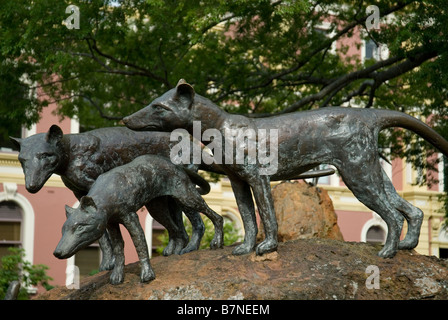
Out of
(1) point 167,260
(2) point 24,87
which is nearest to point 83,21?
(2) point 24,87

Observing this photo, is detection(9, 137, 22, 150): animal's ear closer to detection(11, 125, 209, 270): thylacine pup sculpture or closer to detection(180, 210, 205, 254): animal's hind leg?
detection(11, 125, 209, 270): thylacine pup sculpture

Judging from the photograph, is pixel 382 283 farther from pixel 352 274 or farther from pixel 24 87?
pixel 24 87

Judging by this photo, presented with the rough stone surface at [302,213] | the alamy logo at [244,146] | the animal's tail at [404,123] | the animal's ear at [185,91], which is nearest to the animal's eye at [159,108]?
the animal's ear at [185,91]

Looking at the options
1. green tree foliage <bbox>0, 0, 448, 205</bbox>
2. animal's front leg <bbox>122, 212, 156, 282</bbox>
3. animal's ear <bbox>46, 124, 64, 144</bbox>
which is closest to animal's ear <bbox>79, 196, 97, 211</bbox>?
animal's front leg <bbox>122, 212, 156, 282</bbox>

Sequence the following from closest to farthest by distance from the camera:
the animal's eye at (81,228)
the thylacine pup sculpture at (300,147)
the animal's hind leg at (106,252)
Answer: the animal's eye at (81,228)
the thylacine pup sculpture at (300,147)
the animal's hind leg at (106,252)

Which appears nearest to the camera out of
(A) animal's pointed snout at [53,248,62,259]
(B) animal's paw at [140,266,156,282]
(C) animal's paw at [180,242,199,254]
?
(A) animal's pointed snout at [53,248,62,259]

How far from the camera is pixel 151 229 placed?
21.3 meters

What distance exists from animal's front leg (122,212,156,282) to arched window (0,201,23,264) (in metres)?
14.9

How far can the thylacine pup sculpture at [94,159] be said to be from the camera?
5957 mm

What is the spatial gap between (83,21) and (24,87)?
221 centimetres

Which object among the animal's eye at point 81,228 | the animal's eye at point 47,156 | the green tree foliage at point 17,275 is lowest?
the green tree foliage at point 17,275

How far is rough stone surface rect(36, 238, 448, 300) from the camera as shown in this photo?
17.9ft

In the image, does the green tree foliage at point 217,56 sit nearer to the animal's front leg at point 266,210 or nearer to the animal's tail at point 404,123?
the animal's tail at point 404,123

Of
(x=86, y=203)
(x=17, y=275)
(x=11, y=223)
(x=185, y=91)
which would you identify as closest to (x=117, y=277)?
(x=86, y=203)
